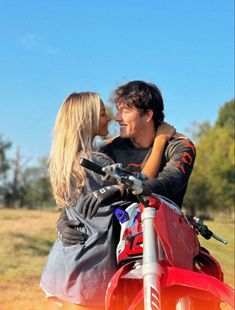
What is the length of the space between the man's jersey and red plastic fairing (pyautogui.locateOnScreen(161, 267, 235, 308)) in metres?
0.39

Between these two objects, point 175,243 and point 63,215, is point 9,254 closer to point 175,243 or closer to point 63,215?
point 63,215

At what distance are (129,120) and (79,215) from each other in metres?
0.60

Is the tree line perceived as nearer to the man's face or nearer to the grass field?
the grass field

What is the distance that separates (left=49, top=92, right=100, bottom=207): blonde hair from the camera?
2404 mm

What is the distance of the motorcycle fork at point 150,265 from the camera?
1692 millimetres

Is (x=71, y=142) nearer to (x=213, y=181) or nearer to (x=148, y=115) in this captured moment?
(x=148, y=115)

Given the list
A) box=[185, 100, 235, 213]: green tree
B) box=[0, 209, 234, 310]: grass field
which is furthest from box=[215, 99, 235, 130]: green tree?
box=[0, 209, 234, 310]: grass field

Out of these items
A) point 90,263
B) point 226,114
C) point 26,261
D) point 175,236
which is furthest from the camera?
point 226,114

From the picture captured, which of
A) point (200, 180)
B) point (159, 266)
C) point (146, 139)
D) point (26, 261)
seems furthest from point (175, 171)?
point (200, 180)

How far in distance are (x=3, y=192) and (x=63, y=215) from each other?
133ft

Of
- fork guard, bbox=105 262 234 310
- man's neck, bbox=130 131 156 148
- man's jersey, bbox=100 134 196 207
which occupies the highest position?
man's neck, bbox=130 131 156 148

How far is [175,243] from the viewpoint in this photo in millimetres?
1962

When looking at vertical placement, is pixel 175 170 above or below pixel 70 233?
above

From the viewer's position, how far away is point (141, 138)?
2.79m
